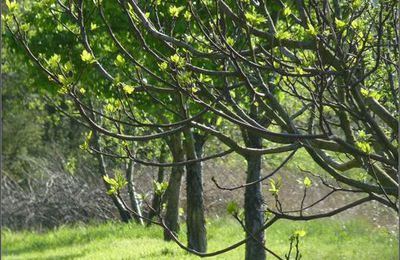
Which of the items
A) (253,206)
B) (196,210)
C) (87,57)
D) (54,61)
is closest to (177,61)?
(87,57)

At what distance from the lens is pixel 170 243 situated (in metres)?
16.3

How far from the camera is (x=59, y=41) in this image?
1237 centimetres

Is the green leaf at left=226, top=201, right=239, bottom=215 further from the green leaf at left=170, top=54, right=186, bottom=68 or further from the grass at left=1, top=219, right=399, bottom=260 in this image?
the grass at left=1, top=219, right=399, bottom=260

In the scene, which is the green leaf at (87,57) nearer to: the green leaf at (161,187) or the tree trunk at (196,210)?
the green leaf at (161,187)

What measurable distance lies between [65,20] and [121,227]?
989 centimetres

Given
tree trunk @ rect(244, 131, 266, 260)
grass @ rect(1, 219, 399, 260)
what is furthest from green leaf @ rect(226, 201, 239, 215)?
grass @ rect(1, 219, 399, 260)

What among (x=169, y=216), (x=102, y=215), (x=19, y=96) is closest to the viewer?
(x=169, y=216)

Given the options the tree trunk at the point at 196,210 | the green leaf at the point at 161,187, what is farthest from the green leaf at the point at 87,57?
the tree trunk at the point at 196,210

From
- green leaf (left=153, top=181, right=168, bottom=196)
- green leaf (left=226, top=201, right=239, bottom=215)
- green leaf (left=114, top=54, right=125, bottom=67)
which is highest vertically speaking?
green leaf (left=114, top=54, right=125, bottom=67)

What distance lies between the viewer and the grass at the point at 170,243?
51.4 ft

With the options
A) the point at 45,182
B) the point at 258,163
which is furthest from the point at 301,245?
the point at 45,182

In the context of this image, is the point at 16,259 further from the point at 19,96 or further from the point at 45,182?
the point at 19,96

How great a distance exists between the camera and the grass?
51.4 feet

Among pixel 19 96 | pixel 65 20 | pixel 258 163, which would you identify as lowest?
pixel 258 163
